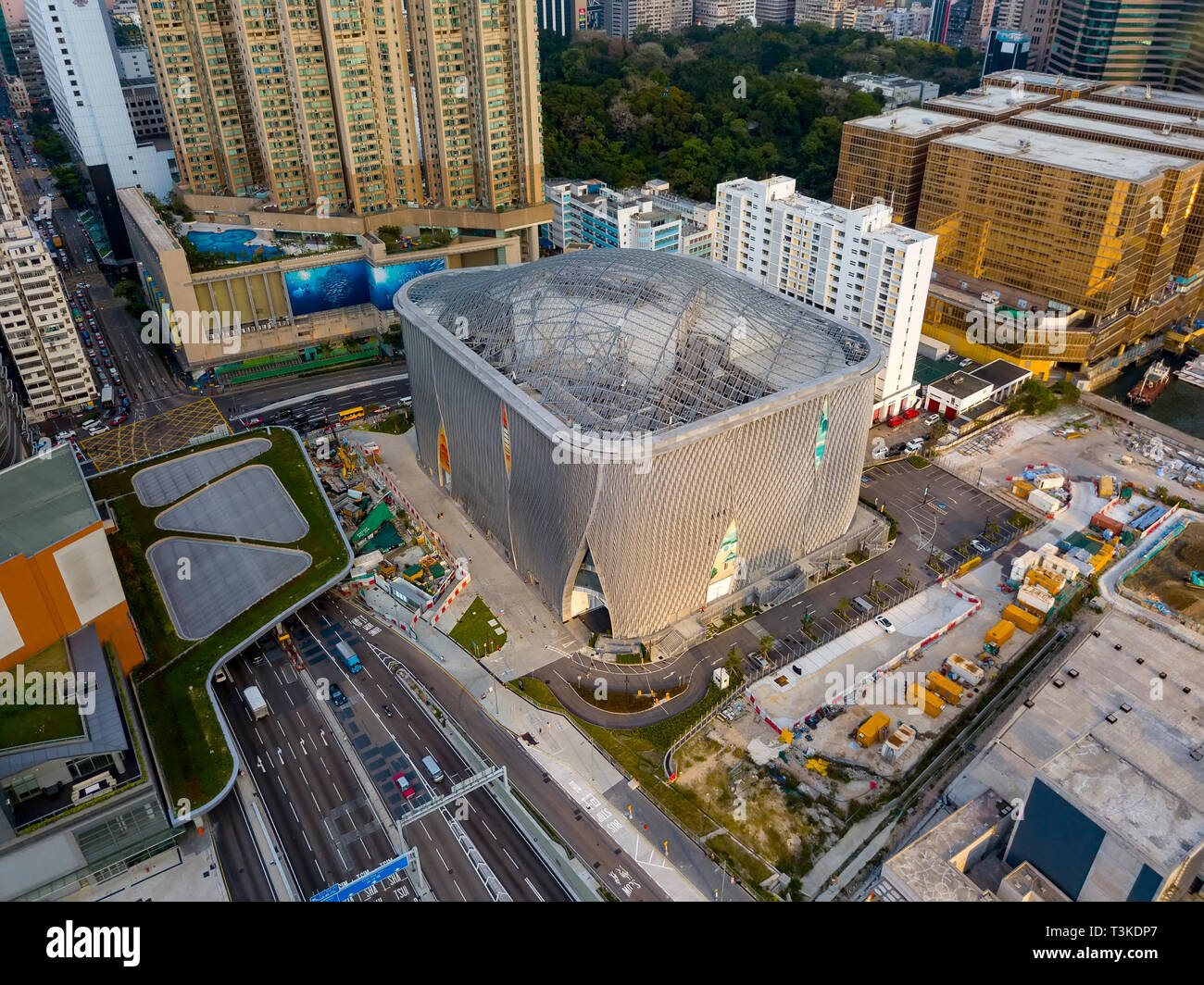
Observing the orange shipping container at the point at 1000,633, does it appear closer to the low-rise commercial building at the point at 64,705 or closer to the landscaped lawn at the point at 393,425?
the low-rise commercial building at the point at 64,705

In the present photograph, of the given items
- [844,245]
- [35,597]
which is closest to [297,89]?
[844,245]

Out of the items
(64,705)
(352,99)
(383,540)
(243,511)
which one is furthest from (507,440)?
(352,99)

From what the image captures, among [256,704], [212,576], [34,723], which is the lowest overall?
[256,704]

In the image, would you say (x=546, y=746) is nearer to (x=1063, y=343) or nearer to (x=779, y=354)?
(x=779, y=354)

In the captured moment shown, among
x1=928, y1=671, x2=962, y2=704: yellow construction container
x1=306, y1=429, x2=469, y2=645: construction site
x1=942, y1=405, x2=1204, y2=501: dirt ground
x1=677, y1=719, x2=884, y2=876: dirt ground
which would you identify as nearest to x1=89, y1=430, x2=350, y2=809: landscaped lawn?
x1=306, y1=429, x2=469, y2=645: construction site

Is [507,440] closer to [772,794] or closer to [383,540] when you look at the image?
[383,540]

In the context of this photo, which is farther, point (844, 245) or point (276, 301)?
point (276, 301)

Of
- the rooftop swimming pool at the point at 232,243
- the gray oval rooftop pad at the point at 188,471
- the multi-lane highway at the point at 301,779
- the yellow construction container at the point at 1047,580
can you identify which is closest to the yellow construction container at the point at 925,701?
the yellow construction container at the point at 1047,580
